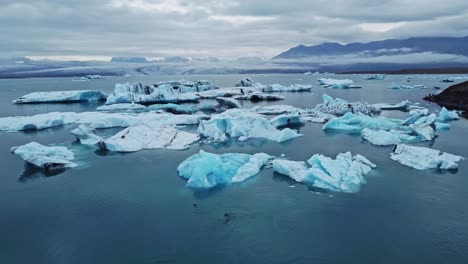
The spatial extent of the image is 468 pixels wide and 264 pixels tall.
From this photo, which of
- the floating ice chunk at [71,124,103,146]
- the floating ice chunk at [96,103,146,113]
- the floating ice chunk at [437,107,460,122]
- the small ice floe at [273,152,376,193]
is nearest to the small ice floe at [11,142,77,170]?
the floating ice chunk at [71,124,103,146]

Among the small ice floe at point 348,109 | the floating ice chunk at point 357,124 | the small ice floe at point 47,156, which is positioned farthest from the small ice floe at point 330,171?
the small ice floe at point 348,109

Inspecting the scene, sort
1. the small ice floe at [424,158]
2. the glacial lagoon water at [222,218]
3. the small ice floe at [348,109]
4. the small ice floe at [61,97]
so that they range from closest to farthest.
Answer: the glacial lagoon water at [222,218]
the small ice floe at [424,158]
the small ice floe at [348,109]
the small ice floe at [61,97]

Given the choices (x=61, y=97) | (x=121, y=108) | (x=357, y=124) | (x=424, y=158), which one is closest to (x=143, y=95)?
(x=121, y=108)

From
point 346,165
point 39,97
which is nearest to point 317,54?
point 39,97

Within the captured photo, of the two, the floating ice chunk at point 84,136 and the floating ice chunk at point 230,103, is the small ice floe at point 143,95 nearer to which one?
the floating ice chunk at point 230,103

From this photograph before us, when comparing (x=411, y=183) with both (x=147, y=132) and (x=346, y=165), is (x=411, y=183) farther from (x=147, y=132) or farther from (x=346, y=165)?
(x=147, y=132)
